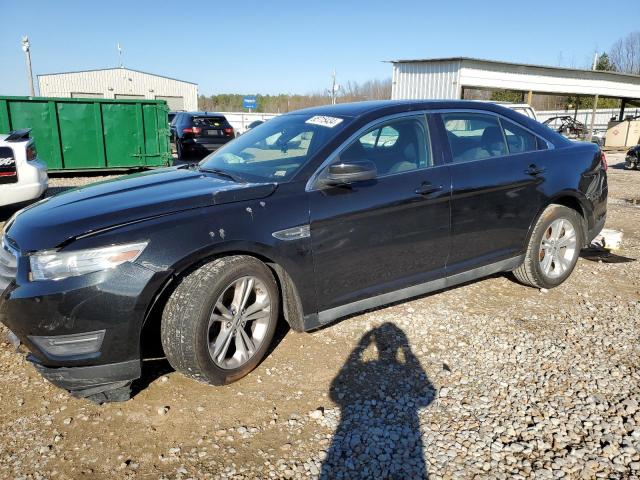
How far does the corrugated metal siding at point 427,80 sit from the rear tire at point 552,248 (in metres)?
13.4

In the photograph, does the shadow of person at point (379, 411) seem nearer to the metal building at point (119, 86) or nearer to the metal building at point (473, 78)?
the metal building at point (473, 78)

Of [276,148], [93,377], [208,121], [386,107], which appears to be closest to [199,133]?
[208,121]

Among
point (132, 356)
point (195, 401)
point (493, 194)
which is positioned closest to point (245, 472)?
point (195, 401)

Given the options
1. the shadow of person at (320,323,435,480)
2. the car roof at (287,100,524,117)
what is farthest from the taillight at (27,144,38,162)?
the shadow of person at (320,323,435,480)

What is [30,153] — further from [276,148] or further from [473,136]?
[473,136]

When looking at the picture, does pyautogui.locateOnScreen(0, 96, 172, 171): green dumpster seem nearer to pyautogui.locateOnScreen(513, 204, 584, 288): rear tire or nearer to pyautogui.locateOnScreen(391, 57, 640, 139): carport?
pyautogui.locateOnScreen(391, 57, 640, 139): carport

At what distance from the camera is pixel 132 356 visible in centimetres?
263

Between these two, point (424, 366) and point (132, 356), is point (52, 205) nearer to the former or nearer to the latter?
point (132, 356)

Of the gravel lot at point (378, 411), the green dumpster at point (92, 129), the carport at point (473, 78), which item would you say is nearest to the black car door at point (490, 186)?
the gravel lot at point (378, 411)

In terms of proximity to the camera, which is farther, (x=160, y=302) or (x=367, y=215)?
(x=367, y=215)

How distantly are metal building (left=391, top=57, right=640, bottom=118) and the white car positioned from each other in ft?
45.9

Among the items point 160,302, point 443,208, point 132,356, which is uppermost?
point 443,208

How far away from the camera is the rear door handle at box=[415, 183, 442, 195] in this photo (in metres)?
3.52

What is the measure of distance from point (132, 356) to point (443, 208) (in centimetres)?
233
